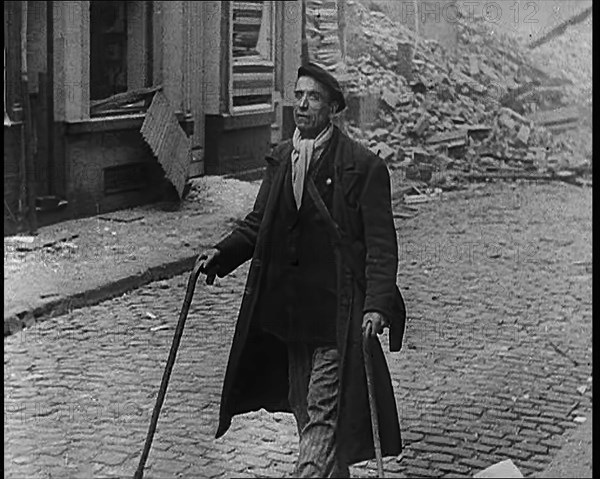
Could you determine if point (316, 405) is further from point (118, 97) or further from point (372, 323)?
point (118, 97)

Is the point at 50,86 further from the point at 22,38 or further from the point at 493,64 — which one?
the point at 493,64

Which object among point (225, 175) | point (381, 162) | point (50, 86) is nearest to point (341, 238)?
point (381, 162)

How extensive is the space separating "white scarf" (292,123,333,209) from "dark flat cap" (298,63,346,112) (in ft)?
0.30

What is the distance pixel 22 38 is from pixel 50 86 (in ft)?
0.66

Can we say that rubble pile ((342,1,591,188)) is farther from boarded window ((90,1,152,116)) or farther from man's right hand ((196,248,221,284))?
boarded window ((90,1,152,116))

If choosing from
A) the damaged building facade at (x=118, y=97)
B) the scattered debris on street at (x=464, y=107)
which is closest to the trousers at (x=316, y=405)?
the scattered debris on street at (x=464, y=107)

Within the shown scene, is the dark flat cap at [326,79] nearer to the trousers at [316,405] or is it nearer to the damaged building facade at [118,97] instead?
the trousers at [316,405]

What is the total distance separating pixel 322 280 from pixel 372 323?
0.21 m

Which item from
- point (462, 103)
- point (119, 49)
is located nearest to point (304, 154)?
point (462, 103)

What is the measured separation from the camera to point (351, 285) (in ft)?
13.2

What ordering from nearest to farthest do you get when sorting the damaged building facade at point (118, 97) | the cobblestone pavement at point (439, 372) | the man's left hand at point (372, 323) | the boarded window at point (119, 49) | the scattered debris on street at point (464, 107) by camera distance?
the man's left hand at point (372, 323) → the cobblestone pavement at point (439, 372) → the scattered debris on street at point (464, 107) → the damaged building facade at point (118, 97) → the boarded window at point (119, 49)

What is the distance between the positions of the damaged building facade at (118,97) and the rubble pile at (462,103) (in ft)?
1.79

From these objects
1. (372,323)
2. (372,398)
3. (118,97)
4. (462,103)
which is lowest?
(372,398)

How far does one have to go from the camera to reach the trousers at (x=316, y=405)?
160 inches
